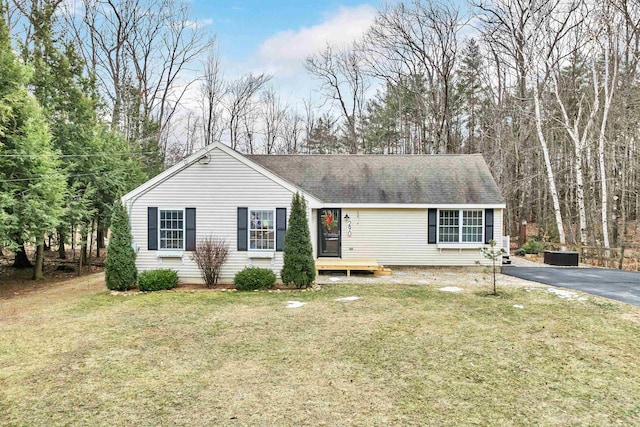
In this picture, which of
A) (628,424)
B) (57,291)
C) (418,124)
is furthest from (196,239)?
(418,124)

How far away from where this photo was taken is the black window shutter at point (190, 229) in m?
11.0

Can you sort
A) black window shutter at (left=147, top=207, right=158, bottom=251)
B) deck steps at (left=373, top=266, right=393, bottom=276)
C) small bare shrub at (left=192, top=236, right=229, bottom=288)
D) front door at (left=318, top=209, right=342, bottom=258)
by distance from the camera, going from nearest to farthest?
1. small bare shrub at (left=192, top=236, right=229, bottom=288)
2. black window shutter at (left=147, top=207, right=158, bottom=251)
3. deck steps at (left=373, top=266, right=393, bottom=276)
4. front door at (left=318, top=209, right=342, bottom=258)

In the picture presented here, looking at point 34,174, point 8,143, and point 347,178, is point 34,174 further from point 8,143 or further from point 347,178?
point 347,178

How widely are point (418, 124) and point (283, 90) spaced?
11.6m

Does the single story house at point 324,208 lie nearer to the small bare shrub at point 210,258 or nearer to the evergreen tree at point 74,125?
the small bare shrub at point 210,258

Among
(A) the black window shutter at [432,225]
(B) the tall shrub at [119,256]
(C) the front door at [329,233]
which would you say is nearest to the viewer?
(B) the tall shrub at [119,256]

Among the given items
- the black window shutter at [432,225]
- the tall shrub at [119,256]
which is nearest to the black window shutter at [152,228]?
the tall shrub at [119,256]

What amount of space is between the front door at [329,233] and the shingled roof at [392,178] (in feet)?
1.82

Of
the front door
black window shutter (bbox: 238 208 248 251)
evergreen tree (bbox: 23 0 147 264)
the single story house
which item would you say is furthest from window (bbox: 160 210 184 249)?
the front door

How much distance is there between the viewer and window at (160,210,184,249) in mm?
10984

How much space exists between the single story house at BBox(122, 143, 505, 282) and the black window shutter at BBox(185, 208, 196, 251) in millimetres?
30

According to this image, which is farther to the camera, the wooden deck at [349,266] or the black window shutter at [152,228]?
the wooden deck at [349,266]

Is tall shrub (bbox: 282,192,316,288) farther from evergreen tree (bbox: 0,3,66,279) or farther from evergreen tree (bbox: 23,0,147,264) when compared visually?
evergreen tree (bbox: 23,0,147,264)

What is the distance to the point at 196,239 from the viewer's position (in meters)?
11.0
